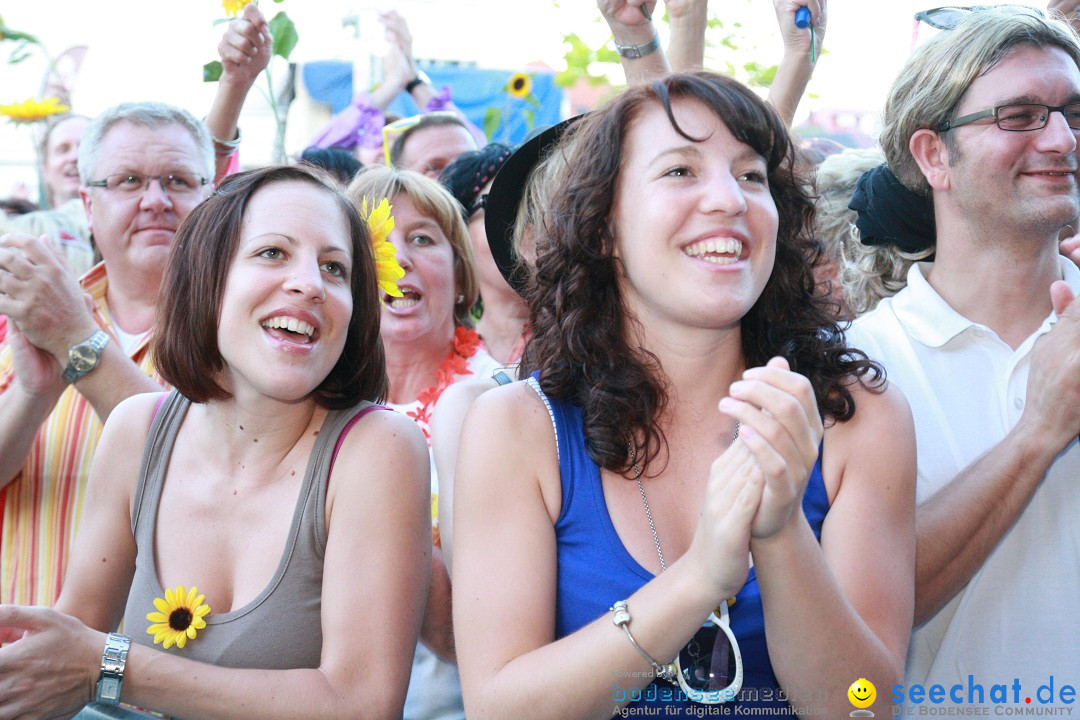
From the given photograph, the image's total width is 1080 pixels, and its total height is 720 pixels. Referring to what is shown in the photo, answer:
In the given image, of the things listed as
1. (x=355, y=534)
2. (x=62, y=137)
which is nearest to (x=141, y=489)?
(x=355, y=534)

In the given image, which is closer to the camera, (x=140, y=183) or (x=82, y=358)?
(x=82, y=358)

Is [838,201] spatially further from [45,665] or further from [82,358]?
[45,665]

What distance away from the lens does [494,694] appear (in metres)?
1.79

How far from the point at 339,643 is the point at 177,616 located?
357 millimetres

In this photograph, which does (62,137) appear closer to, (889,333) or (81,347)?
(81,347)

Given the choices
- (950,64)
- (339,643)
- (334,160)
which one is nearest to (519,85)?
(334,160)

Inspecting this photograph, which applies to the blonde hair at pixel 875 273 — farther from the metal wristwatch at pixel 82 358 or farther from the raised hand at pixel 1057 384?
the metal wristwatch at pixel 82 358

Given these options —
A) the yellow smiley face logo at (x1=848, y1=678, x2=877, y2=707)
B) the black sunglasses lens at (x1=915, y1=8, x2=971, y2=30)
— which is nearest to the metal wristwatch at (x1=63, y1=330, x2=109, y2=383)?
the yellow smiley face logo at (x1=848, y1=678, x2=877, y2=707)

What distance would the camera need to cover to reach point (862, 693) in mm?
1728

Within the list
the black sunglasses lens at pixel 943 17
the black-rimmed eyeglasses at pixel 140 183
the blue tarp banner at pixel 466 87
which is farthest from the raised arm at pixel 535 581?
the blue tarp banner at pixel 466 87

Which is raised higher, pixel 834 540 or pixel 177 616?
pixel 834 540

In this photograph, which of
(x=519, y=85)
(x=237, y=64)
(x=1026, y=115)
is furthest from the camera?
(x=519, y=85)

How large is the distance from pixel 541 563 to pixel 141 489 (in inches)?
38.9

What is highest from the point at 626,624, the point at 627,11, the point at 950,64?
the point at 627,11
